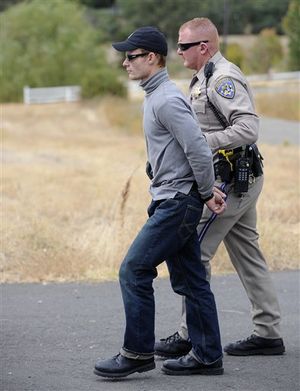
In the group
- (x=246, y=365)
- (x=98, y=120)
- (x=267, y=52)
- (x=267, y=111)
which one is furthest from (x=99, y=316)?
(x=267, y=52)

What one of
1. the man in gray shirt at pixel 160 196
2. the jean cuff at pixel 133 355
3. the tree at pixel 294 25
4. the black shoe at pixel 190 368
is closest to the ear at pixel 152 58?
the man in gray shirt at pixel 160 196

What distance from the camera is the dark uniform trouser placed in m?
5.63

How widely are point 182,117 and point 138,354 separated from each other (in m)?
1.23

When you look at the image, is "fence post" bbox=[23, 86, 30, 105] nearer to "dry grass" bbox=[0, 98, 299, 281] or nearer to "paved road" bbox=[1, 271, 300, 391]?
"dry grass" bbox=[0, 98, 299, 281]

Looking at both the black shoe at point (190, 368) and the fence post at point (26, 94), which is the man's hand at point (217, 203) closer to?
the black shoe at point (190, 368)

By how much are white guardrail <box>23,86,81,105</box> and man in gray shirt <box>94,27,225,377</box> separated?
46.8 meters

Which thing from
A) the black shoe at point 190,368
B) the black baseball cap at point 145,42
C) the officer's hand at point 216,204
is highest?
the black baseball cap at point 145,42

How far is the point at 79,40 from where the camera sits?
186ft

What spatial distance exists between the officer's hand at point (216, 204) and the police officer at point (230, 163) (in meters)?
0.30

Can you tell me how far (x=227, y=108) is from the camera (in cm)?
551

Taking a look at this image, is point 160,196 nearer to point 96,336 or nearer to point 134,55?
point 134,55

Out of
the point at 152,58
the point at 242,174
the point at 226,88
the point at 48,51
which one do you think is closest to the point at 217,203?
the point at 242,174

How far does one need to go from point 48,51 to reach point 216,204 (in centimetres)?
5081

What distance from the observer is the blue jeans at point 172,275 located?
16.6 feet
